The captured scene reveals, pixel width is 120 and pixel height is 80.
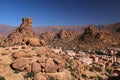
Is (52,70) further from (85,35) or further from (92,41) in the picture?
(85,35)

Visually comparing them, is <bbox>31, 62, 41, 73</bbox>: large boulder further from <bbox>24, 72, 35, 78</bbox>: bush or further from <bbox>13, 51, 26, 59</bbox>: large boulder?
<bbox>13, 51, 26, 59</bbox>: large boulder

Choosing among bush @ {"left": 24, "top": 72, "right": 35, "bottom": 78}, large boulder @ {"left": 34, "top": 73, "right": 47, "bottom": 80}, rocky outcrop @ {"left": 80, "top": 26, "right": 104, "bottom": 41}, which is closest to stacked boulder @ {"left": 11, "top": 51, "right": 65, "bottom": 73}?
bush @ {"left": 24, "top": 72, "right": 35, "bottom": 78}

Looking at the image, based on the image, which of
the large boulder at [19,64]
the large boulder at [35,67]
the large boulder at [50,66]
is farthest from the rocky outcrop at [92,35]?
the large boulder at [19,64]

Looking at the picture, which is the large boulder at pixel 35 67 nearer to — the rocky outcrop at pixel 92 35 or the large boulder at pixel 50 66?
the large boulder at pixel 50 66

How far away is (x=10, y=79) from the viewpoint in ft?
61.0

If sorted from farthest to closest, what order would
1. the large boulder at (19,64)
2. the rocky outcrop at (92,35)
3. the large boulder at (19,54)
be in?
1. the rocky outcrop at (92,35)
2. the large boulder at (19,54)
3. the large boulder at (19,64)

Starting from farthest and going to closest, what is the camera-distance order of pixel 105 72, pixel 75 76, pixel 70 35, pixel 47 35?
pixel 47 35
pixel 70 35
pixel 105 72
pixel 75 76

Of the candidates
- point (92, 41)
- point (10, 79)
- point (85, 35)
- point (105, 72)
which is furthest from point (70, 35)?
point (10, 79)

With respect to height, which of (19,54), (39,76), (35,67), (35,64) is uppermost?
(19,54)

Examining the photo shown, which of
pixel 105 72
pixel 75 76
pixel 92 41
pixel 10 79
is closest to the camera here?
pixel 10 79

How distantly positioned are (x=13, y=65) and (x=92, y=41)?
299ft

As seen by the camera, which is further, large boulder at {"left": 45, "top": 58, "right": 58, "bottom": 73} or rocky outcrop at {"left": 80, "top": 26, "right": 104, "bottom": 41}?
rocky outcrop at {"left": 80, "top": 26, "right": 104, "bottom": 41}

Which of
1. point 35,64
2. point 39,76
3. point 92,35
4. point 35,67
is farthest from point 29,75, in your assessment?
point 92,35

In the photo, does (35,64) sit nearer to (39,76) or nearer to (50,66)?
(50,66)
